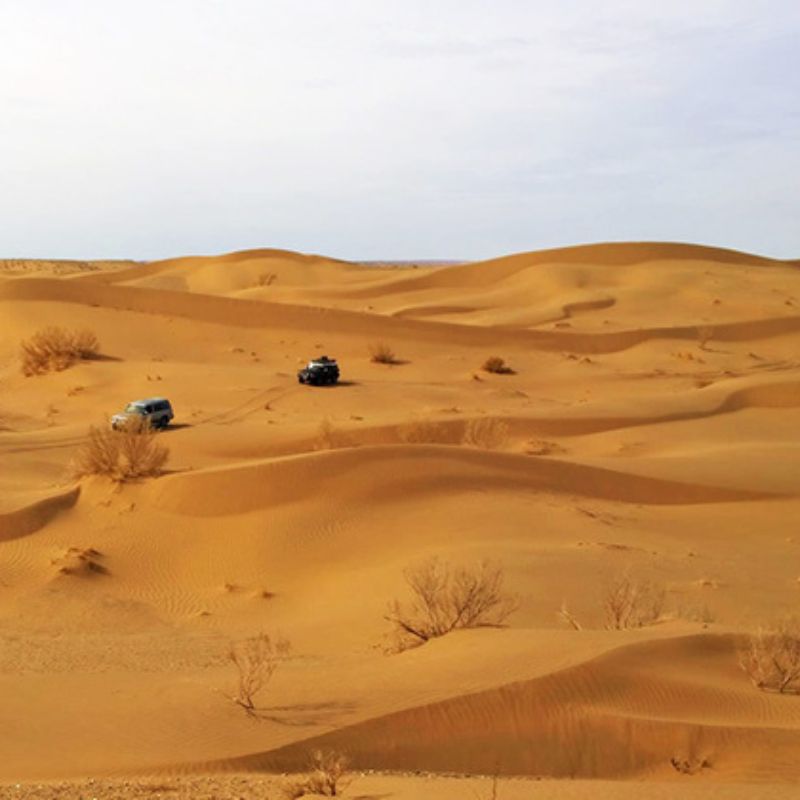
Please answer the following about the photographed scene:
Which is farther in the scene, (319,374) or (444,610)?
(319,374)

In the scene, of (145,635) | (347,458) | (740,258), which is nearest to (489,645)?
(145,635)

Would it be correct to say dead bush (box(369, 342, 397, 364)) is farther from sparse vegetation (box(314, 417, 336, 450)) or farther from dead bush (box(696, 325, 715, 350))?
sparse vegetation (box(314, 417, 336, 450))

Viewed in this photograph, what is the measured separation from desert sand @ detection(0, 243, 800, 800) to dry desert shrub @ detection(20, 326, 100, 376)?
84 centimetres

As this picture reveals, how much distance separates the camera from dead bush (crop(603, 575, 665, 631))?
13.6 m

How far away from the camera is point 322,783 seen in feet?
25.2

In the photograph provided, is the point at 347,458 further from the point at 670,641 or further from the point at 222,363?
the point at 222,363

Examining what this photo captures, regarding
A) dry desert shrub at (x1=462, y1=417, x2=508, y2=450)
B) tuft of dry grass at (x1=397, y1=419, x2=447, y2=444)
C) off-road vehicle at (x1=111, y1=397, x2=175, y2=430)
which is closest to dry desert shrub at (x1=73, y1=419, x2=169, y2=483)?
off-road vehicle at (x1=111, y1=397, x2=175, y2=430)

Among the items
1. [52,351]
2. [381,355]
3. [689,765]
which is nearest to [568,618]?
[689,765]

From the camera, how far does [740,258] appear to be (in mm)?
78750

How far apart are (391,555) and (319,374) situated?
18611 millimetres

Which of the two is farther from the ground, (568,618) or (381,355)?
(381,355)

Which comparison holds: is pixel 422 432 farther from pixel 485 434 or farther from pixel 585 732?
pixel 585 732

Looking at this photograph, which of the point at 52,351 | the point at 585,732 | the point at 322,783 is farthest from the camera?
the point at 52,351

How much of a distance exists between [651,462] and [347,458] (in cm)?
633
